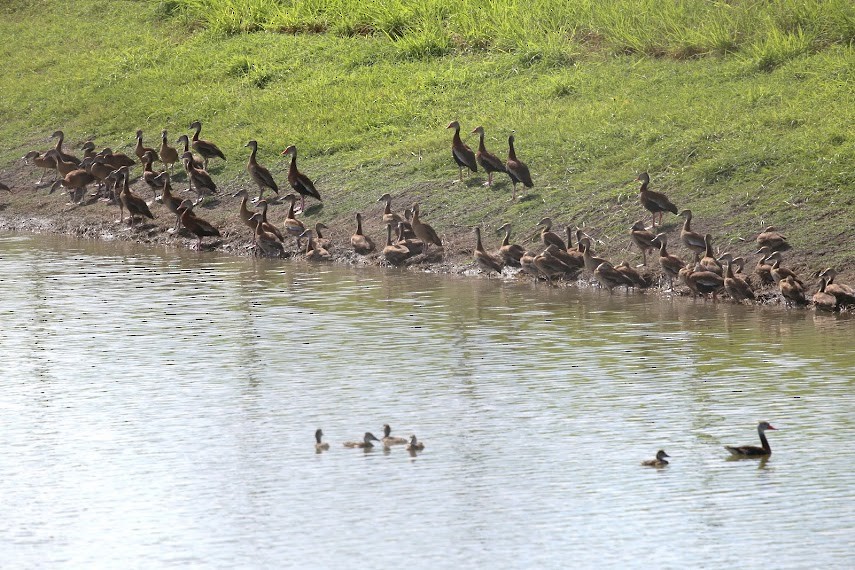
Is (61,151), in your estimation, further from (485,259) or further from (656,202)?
(656,202)

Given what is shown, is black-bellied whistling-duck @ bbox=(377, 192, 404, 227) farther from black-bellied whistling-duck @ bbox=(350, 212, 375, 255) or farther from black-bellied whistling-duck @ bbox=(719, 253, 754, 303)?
black-bellied whistling-duck @ bbox=(719, 253, 754, 303)

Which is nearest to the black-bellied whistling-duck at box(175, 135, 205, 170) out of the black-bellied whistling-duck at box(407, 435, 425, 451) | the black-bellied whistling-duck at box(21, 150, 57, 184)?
the black-bellied whistling-duck at box(21, 150, 57, 184)

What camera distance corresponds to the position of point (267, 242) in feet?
72.1

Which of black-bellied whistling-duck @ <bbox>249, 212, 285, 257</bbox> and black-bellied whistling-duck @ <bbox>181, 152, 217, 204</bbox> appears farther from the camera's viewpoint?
black-bellied whistling-duck @ <bbox>181, 152, 217, 204</bbox>

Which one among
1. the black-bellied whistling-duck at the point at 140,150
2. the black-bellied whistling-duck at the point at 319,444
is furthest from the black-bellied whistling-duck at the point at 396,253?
the black-bellied whistling-duck at the point at 319,444

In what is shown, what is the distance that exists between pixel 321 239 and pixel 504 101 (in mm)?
4924

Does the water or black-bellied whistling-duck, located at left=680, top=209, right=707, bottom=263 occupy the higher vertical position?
black-bellied whistling-duck, located at left=680, top=209, right=707, bottom=263

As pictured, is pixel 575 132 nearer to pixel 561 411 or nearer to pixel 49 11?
pixel 561 411

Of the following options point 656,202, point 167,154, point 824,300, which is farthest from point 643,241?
point 167,154

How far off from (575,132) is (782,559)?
14.0 m

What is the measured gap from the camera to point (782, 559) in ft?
30.4

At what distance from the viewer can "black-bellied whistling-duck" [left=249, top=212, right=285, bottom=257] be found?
2195 cm

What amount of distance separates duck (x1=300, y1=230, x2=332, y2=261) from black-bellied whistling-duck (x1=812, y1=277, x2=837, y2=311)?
24.4 feet

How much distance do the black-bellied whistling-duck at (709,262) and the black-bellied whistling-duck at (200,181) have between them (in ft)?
30.2
